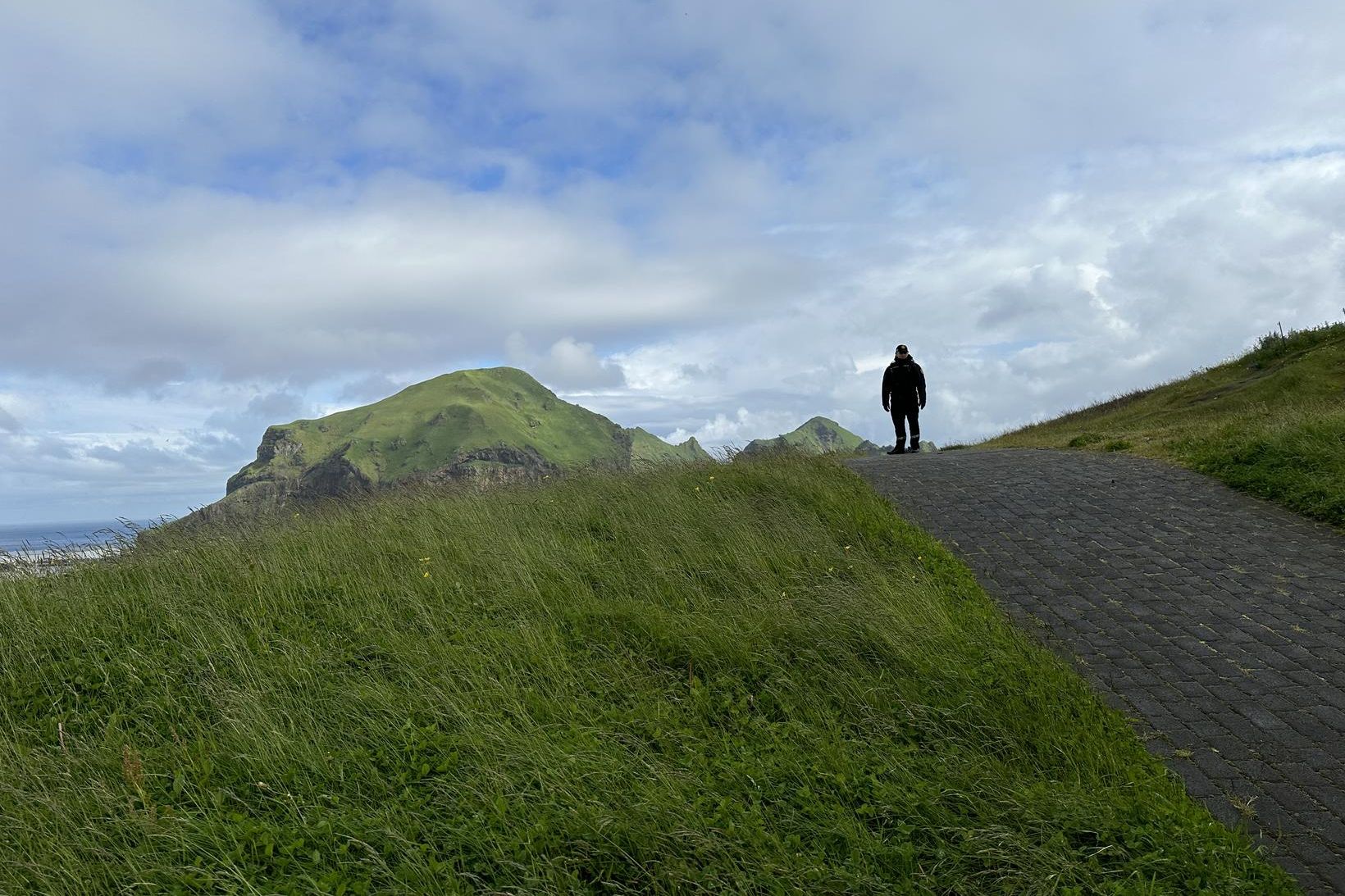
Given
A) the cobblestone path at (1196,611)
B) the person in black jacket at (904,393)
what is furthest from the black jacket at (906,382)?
the cobblestone path at (1196,611)

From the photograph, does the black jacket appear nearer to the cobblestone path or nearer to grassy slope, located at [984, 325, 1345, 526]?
grassy slope, located at [984, 325, 1345, 526]

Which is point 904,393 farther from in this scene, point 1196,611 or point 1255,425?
point 1196,611

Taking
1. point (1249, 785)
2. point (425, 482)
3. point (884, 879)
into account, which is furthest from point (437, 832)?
point (425, 482)

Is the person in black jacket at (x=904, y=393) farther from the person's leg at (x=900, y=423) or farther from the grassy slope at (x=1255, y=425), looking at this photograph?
the grassy slope at (x=1255, y=425)

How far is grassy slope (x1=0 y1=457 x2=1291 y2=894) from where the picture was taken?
3.64 m

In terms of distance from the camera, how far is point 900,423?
17828 mm

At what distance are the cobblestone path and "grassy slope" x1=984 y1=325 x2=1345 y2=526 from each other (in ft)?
1.81

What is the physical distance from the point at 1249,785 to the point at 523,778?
4167mm

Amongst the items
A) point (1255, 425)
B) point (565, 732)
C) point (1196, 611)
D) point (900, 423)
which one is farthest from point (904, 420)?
point (565, 732)

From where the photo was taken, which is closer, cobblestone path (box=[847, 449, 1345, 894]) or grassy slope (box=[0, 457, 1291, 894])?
grassy slope (box=[0, 457, 1291, 894])

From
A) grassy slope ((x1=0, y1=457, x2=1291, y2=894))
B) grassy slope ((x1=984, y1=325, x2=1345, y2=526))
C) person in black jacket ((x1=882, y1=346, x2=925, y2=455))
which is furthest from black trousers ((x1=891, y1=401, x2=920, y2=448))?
grassy slope ((x1=0, y1=457, x2=1291, y2=894))

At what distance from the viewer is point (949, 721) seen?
5.06m

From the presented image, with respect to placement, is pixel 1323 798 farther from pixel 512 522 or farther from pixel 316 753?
pixel 512 522

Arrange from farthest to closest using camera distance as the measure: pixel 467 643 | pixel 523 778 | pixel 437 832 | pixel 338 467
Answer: pixel 338 467
pixel 467 643
pixel 523 778
pixel 437 832
